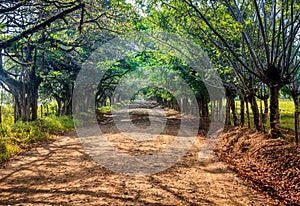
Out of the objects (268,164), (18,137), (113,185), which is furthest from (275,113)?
(18,137)

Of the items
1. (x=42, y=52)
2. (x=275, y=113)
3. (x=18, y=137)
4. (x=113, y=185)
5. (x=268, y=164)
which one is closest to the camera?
(x=113, y=185)

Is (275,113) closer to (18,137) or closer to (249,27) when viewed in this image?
(249,27)

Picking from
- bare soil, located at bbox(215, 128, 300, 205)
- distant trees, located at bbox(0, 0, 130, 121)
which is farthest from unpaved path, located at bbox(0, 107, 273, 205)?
distant trees, located at bbox(0, 0, 130, 121)

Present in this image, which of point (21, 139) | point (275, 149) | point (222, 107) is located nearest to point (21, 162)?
point (21, 139)

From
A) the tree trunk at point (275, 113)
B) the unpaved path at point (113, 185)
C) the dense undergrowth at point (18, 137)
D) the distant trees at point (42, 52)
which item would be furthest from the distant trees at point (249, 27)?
the dense undergrowth at point (18, 137)

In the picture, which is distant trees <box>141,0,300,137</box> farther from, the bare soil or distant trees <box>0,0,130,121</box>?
distant trees <box>0,0,130,121</box>

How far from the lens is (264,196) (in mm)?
4832

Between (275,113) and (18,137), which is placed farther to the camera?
(18,137)

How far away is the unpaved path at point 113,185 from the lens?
15.0ft

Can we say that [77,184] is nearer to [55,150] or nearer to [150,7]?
[55,150]

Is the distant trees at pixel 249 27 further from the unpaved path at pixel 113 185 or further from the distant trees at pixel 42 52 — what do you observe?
the unpaved path at pixel 113 185

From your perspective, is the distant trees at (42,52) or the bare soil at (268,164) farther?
the distant trees at (42,52)

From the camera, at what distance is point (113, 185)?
5.33 meters

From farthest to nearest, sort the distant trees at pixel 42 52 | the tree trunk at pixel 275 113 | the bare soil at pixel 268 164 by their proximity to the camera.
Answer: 1. the distant trees at pixel 42 52
2. the tree trunk at pixel 275 113
3. the bare soil at pixel 268 164
